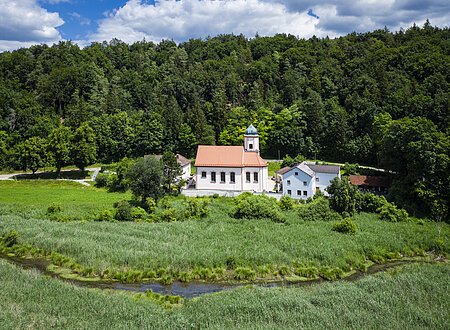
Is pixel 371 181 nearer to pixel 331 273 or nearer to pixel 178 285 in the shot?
pixel 331 273

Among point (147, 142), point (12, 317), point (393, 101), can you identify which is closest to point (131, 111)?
point (147, 142)

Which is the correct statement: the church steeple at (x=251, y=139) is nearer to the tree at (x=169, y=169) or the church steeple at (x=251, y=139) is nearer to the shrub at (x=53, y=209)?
the tree at (x=169, y=169)

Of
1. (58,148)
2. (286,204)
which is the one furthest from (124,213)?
(58,148)

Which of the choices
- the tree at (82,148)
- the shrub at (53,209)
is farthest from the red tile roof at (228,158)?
the tree at (82,148)

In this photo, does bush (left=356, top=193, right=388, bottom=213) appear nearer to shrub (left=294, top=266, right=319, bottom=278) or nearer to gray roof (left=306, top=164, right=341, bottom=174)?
gray roof (left=306, top=164, right=341, bottom=174)

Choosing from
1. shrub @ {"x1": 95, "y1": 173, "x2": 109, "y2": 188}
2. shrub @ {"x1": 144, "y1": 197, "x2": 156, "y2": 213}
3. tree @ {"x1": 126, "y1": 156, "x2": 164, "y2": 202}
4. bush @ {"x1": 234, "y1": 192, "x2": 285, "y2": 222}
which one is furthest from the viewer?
shrub @ {"x1": 95, "y1": 173, "x2": 109, "y2": 188}

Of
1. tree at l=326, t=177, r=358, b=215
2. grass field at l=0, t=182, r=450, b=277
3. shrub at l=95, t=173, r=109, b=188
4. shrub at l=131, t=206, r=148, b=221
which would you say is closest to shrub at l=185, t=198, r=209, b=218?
grass field at l=0, t=182, r=450, b=277

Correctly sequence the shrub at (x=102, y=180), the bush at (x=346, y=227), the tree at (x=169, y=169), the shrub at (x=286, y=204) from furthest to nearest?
1. the shrub at (x=102, y=180)
2. the tree at (x=169, y=169)
3. the shrub at (x=286, y=204)
4. the bush at (x=346, y=227)
